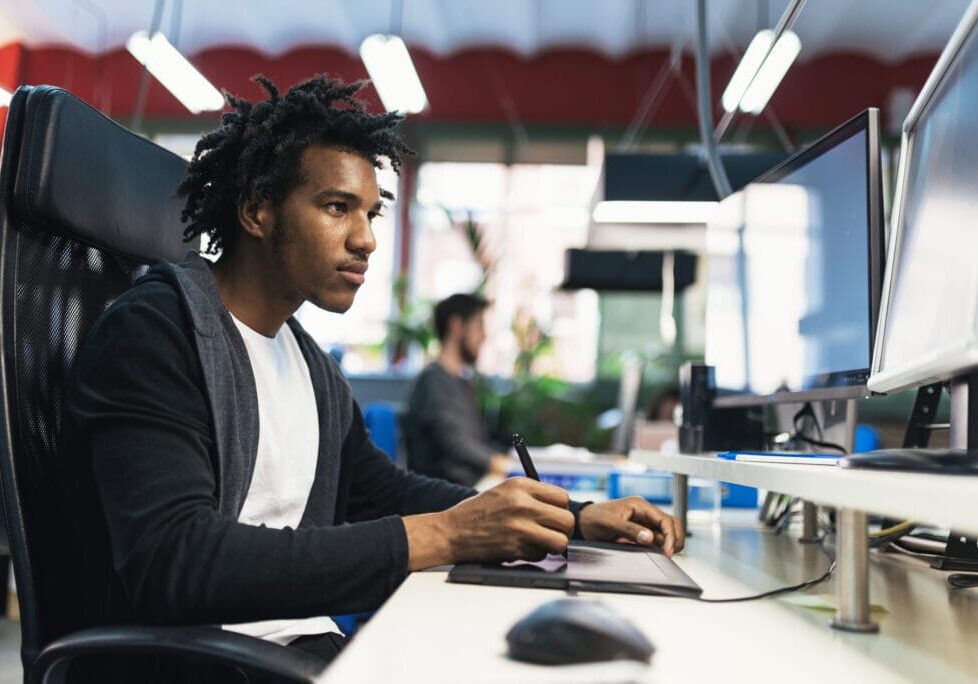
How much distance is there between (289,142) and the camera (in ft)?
4.37

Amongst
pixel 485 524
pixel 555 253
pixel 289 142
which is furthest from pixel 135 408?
pixel 555 253

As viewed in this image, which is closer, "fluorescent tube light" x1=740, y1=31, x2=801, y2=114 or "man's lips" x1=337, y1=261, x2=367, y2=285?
"man's lips" x1=337, y1=261, x2=367, y2=285

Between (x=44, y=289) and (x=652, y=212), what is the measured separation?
225cm

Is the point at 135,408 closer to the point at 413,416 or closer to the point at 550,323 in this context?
the point at 413,416

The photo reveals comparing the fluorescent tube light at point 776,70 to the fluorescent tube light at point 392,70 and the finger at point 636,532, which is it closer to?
the fluorescent tube light at point 392,70

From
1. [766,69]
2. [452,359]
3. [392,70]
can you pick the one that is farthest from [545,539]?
[392,70]

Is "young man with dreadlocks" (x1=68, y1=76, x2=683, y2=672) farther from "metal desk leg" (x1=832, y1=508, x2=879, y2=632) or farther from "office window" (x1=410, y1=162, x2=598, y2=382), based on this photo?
"office window" (x1=410, y1=162, x2=598, y2=382)

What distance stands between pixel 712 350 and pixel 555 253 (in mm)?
5402

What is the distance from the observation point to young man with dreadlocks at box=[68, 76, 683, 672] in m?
0.89

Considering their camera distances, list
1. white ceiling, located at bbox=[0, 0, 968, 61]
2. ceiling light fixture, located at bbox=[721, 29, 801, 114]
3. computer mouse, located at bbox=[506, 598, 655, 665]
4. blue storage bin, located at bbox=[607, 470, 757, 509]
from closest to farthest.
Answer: computer mouse, located at bbox=[506, 598, 655, 665], blue storage bin, located at bbox=[607, 470, 757, 509], ceiling light fixture, located at bbox=[721, 29, 801, 114], white ceiling, located at bbox=[0, 0, 968, 61]

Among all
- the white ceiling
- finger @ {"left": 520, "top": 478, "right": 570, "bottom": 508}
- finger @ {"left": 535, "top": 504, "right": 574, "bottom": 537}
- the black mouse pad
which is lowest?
the black mouse pad

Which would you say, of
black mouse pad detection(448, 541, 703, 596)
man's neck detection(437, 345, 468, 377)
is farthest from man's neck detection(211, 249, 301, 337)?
man's neck detection(437, 345, 468, 377)

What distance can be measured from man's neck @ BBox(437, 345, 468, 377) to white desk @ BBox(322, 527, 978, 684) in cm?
307

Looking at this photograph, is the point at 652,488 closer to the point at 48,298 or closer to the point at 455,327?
the point at 48,298
